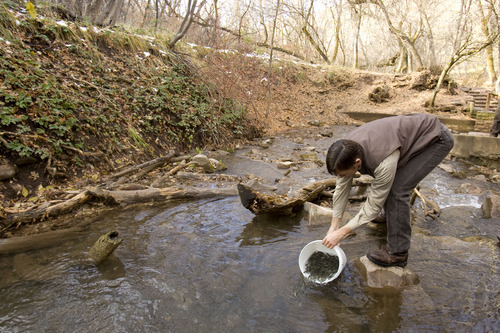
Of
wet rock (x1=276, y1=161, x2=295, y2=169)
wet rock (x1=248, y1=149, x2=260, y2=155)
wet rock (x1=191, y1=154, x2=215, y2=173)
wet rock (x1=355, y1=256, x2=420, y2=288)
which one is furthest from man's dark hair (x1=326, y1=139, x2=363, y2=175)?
wet rock (x1=248, y1=149, x2=260, y2=155)

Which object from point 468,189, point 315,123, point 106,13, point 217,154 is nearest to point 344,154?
point 468,189

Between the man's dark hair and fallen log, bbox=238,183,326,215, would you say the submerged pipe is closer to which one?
fallen log, bbox=238,183,326,215

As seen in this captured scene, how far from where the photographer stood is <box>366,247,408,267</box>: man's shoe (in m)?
2.41

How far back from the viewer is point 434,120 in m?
2.23

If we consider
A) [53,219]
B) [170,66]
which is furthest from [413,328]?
[170,66]

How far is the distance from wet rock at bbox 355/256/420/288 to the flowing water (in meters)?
0.06

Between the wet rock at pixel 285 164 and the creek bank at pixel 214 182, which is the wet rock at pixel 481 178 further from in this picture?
the wet rock at pixel 285 164

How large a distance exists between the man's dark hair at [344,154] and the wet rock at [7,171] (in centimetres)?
409

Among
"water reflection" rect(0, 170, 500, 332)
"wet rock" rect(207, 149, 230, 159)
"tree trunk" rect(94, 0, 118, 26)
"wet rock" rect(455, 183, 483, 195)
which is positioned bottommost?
"wet rock" rect(455, 183, 483, 195)

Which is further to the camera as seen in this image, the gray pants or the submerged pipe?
the submerged pipe

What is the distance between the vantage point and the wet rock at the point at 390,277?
242 cm

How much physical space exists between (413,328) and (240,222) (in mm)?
2129

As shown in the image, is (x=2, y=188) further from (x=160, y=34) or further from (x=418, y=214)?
(x=160, y=34)

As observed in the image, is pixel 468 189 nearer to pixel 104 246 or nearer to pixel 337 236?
pixel 337 236
